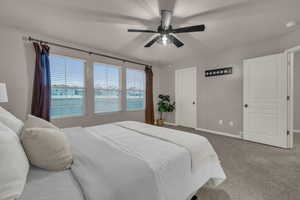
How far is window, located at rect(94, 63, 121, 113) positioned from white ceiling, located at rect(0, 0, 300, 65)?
2.71 feet

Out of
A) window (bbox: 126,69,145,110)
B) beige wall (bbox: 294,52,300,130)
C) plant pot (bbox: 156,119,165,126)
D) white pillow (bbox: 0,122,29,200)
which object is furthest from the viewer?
plant pot (bbox: 156,119,165,126)

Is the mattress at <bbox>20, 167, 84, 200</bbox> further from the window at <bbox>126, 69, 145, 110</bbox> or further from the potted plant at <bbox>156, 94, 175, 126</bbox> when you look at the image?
the potted plant at <bbox>156, 94, 175, 126</bbox>

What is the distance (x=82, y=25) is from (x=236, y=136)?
14.8 ft

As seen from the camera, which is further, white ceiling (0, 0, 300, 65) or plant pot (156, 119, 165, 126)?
plant pot (156, 119, 165, 126)

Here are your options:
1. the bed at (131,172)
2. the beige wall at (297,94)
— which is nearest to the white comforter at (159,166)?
the bed at (131,172)

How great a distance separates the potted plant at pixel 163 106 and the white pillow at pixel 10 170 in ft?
14.5

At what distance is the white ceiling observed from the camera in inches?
77.0

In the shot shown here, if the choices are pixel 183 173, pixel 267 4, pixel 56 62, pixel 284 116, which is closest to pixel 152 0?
pixel 267 4

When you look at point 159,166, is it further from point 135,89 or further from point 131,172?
point 135,89

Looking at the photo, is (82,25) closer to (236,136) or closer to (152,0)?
(152,0)

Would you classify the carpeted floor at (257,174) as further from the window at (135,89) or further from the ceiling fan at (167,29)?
the window at (135,89)

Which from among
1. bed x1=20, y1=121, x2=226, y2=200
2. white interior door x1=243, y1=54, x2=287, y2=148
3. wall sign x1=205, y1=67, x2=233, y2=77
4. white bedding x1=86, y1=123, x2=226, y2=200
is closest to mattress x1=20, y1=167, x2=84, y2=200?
bed x1=20, y1=121, x2=226, y2=200

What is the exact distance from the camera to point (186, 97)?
4.80 meters

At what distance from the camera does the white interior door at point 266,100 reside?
283cm
